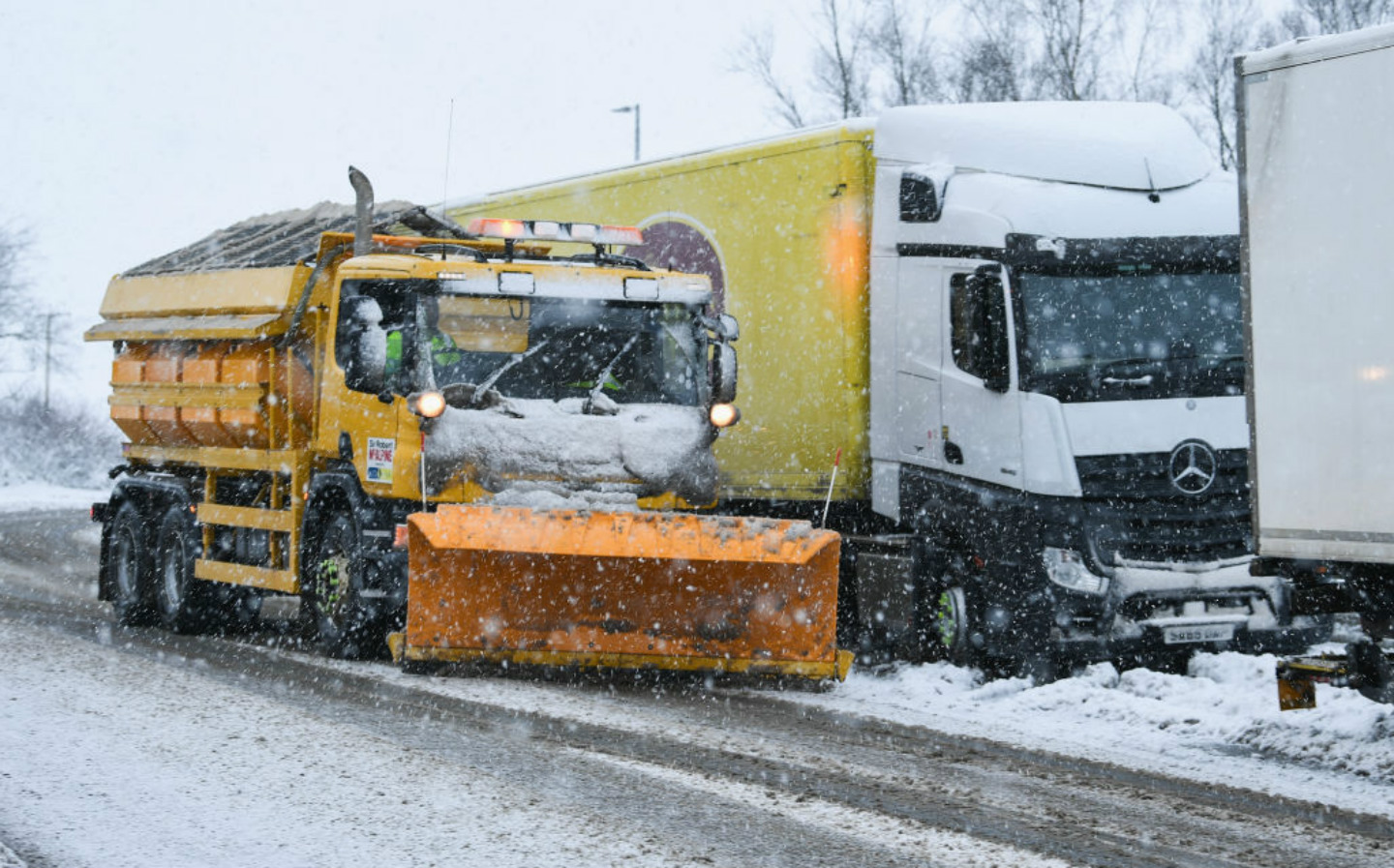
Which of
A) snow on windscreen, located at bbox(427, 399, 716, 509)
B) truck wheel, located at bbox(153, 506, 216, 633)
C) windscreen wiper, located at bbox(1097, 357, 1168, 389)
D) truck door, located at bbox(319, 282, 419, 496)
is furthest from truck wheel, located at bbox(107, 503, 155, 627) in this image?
windscreen wiper, located at bbox(1097, 357, 1168, 389)

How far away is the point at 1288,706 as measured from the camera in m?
7.76

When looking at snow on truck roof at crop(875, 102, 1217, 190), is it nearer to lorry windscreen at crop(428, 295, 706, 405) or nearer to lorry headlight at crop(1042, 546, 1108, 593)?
lorry windscreen at crop(428, 295, 706, 405)

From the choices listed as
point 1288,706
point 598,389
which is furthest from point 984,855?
point 598,389

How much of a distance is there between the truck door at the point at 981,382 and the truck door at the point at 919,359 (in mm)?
78

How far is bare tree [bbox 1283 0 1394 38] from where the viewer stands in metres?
28.3

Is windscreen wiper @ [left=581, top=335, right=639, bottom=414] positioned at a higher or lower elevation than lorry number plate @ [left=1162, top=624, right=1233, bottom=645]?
higher

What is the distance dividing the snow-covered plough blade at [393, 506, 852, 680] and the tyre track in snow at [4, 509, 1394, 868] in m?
0.29

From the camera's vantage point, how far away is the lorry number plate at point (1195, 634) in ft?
31.7

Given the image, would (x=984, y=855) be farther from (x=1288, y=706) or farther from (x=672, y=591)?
(x=672, y=591)

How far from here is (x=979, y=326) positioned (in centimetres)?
998

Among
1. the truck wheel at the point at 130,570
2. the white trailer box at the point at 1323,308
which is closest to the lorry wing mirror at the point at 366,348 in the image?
the truck wheel at the point at 130,570

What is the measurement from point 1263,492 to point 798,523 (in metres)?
2.96

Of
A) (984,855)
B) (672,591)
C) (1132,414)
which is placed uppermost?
(1132,414)

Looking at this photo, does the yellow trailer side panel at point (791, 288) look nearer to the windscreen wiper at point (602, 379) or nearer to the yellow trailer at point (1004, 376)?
the yellow trailer at point (1004, 376)
